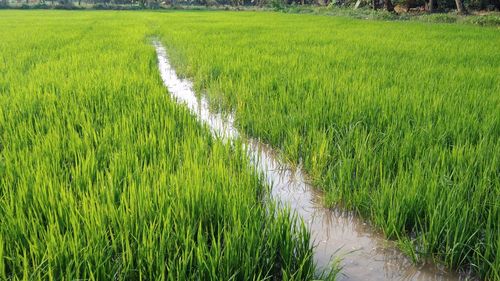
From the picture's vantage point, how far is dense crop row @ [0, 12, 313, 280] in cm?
115

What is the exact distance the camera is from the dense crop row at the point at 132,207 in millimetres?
1149

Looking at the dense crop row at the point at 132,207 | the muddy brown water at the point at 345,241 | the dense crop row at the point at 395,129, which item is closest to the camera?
the dense crop row at the point at 132,207

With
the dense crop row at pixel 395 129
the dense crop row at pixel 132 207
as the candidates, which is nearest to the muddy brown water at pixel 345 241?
the dense crop row at pixel 395 129

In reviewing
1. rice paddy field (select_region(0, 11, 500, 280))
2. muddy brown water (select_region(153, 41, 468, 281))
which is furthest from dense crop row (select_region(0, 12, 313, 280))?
muddy brown water (select_region(153, 41, 468, 281))

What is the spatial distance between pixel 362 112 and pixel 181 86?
246cm

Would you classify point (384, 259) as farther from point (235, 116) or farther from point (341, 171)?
point (235, 116)

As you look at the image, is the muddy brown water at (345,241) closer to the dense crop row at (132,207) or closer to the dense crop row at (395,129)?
the dense crop row at (395,129)

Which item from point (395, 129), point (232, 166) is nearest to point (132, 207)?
point (232, 166)

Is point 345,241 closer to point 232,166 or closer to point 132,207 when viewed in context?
point 232,166

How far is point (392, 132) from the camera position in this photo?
2305 mm

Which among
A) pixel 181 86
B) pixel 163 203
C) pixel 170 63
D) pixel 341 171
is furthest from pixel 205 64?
pixel 163 203

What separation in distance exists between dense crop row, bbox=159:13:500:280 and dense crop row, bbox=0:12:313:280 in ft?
1.47

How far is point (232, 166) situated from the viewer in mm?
1999

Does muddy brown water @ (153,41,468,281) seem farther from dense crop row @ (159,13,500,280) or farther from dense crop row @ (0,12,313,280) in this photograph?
dense crop row @ (0,12,313,280)
